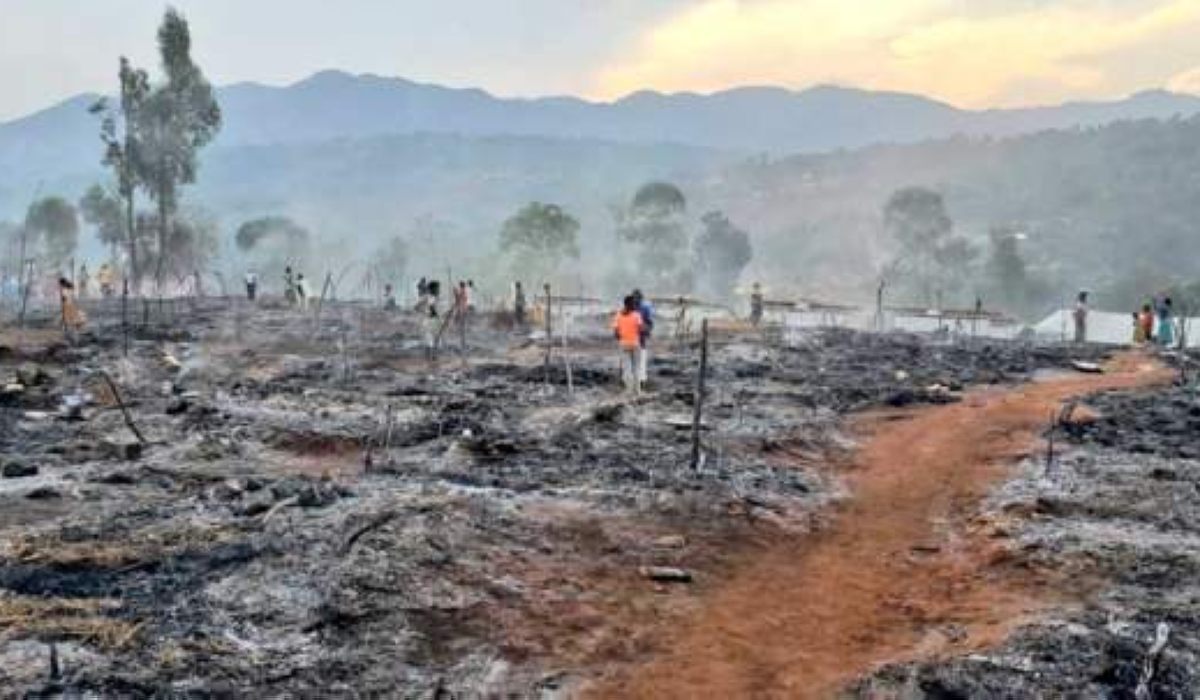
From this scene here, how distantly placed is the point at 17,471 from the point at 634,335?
394 inches

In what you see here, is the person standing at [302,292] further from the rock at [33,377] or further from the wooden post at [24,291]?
the rock at [33,377]

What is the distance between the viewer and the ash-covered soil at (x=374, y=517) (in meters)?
7.45

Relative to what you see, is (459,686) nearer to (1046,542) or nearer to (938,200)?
(1046,542)

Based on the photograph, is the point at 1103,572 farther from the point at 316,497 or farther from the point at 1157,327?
the point at 1157,327

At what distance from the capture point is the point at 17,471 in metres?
12.5

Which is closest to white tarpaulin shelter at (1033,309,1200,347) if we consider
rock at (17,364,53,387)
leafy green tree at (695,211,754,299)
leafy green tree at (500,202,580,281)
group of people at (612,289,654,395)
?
group of people at (612,289,654,395)

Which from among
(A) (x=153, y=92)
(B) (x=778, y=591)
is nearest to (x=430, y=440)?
(B) (x=778, y=591)

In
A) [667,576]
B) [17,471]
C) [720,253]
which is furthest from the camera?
[720,253]

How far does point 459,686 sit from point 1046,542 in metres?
6.13

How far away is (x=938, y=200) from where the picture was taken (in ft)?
259

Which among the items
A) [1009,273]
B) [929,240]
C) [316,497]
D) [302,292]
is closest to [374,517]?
[316,497]

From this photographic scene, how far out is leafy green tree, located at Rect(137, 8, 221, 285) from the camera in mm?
50406

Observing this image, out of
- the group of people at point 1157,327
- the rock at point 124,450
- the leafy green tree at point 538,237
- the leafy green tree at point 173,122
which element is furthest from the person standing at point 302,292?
the leafy green tree at point 538,237

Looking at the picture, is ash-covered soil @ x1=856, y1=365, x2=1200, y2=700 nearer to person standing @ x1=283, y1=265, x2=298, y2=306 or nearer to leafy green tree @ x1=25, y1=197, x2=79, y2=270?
Result: person standing @ x1=283, y1=265, x2=298, y2=306
